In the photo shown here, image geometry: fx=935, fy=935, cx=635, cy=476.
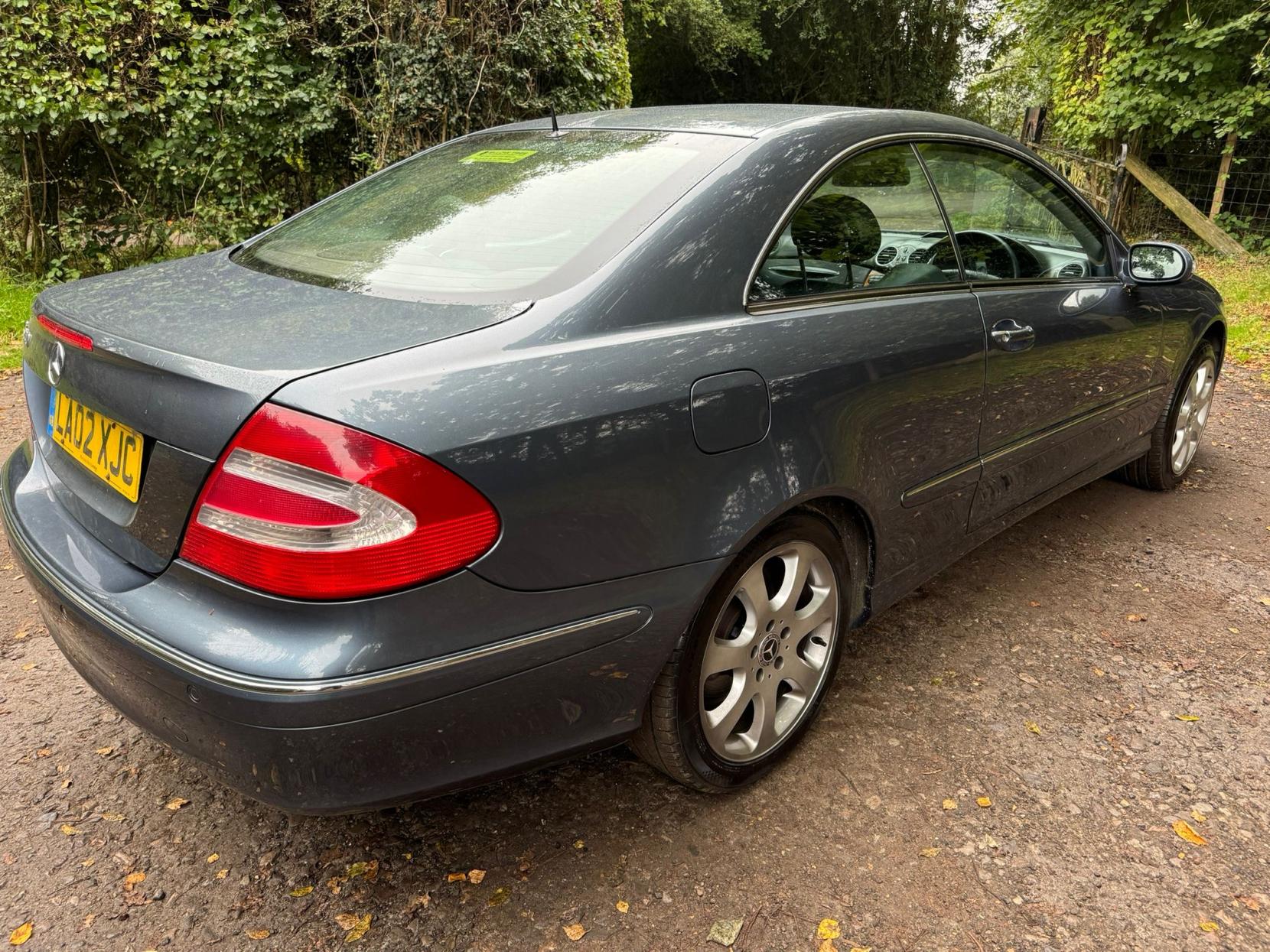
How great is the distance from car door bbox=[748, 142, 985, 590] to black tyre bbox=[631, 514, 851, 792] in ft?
0.70

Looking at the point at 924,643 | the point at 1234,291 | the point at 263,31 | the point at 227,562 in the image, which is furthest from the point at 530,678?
the point at 1234,291

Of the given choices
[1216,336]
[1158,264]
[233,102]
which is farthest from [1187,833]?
[233,102]

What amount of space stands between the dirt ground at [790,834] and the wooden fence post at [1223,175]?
8805 millimetres

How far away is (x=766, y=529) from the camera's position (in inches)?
81.7

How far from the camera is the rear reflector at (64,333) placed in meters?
1.84

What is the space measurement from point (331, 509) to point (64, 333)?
2.93 feet

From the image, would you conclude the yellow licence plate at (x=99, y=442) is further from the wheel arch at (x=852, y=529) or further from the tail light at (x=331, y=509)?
the wheel arch at (x=852, y=529)

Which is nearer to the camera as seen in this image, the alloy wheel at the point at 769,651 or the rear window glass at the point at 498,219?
the rear window glass at the point at 498,219

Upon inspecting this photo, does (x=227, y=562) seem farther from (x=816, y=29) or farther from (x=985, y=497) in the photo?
(x=816, y=29)

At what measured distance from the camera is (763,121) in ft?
7.73

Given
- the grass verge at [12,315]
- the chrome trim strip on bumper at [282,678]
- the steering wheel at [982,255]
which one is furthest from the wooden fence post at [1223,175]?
the grass verge at [12,315]

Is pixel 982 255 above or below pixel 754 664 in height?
above

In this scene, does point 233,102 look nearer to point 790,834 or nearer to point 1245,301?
point 790,834

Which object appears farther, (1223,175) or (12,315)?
(1223,175)
